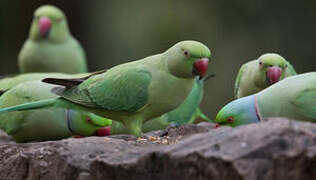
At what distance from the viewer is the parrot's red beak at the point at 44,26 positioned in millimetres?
7922

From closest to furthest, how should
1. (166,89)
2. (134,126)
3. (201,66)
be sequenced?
(201,66) → (166,89) → (134,126)

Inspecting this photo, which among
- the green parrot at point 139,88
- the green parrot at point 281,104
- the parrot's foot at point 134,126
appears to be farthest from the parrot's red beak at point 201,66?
the parrot's foot at point 134,126

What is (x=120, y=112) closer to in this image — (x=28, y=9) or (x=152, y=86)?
(x=152, y=86)

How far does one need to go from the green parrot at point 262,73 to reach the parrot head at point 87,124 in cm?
105

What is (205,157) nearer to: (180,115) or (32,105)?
(32,105)

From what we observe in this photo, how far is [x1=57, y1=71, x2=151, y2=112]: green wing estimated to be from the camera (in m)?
4.29

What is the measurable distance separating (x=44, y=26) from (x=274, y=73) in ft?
13.3

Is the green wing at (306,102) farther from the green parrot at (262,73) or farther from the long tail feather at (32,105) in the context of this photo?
the long tail feather at (32,105)

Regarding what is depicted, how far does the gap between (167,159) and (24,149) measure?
124cm

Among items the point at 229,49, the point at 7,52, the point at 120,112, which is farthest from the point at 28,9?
the point at 120,112

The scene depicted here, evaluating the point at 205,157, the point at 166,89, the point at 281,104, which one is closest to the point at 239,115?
the point at 281,104

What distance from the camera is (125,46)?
1099 cm

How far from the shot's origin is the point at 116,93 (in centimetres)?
433

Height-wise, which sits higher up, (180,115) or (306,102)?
(306,102)
